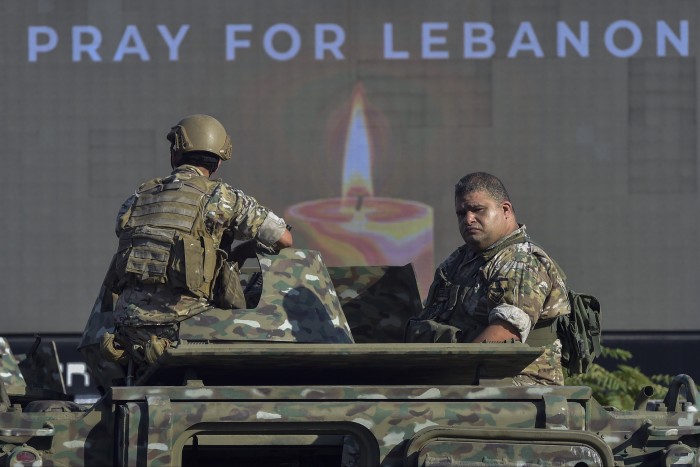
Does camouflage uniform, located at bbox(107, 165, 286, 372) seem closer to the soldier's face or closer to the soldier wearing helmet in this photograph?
the soldier wearing helmet

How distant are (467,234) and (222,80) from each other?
315 inches

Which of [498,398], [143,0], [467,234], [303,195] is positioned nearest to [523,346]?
[498,398]

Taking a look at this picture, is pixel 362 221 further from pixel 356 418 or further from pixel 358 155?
pixel 356 418

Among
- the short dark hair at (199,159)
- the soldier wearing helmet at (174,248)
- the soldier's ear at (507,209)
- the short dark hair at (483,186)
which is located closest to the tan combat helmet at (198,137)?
the short dark hair at (199,159)

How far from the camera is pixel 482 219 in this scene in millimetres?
5387

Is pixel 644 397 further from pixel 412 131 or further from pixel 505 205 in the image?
pixel 412 131

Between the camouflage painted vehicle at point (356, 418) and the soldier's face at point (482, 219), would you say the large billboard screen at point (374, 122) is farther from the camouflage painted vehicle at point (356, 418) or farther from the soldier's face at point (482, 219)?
the camouflage painted vehicle at point (356, 418)

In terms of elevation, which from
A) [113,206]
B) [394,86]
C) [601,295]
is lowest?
[601,295]

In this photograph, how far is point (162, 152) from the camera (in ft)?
42.7

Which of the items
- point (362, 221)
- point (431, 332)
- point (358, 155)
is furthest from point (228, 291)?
point (358, 155)

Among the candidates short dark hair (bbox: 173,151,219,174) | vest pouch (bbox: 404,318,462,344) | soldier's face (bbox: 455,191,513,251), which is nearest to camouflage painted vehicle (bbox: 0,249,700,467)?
vest pouch (bbox: 404,318,462,344)

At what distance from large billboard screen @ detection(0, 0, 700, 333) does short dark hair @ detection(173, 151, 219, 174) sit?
7.07 metres

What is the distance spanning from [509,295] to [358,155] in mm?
7958

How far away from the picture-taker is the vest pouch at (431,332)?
16.8ft
